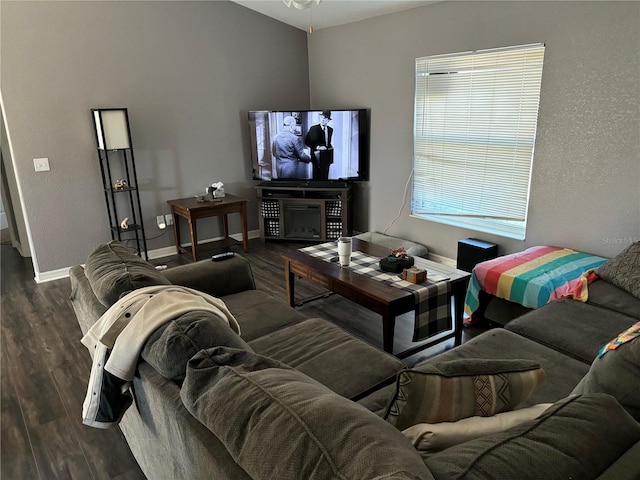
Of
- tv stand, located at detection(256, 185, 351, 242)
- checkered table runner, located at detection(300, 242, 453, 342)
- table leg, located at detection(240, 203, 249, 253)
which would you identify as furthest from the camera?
tv stand, located at detection(256, 185, 351, 242)

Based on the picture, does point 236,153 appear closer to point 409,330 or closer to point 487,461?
point 409,330

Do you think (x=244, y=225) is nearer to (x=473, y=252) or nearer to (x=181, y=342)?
(x=473, y=252)

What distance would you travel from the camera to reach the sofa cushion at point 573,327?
204 cm

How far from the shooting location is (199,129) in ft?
16.1

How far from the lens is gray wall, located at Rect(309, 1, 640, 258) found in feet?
9.69

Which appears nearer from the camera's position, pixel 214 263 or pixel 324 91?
pixel 214 263

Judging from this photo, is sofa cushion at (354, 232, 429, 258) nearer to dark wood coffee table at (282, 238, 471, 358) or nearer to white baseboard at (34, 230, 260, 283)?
dark wood coffee table at (282, 238, 471, 358)

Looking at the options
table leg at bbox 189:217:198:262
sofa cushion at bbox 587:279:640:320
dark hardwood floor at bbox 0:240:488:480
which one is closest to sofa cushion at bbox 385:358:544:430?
dark hardwood floor at bbox 0:240:488:480

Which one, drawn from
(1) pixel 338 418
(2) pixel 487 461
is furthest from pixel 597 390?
(1) pixel 338 418

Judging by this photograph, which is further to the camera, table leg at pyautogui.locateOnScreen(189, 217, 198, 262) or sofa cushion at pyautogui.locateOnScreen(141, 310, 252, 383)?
table leg at pyautogui.locateOnScreen(189, 217, 198, 262)

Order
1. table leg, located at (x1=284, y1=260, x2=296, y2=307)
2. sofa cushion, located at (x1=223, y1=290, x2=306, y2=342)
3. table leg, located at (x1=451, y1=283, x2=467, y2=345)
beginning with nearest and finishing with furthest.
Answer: sofa cushion, located at (x1=223, y1=290, x2=306, y2=342) → table leg, located at (x1=451, y1=283, x2=467, y2=345) → table leg, located at (x1=284, y1=260, x2=296, y2=307)

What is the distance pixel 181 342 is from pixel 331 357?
0.79 meters

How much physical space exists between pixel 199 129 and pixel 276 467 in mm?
4505

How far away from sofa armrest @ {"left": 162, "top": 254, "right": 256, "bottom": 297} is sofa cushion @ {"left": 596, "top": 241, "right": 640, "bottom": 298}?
2.10m
